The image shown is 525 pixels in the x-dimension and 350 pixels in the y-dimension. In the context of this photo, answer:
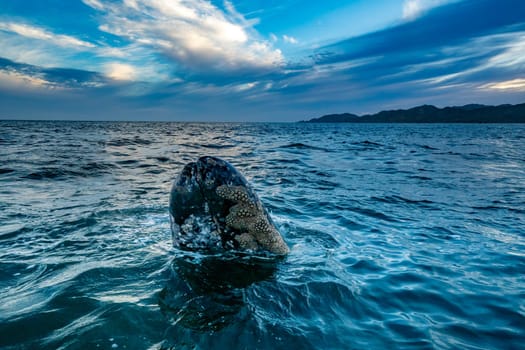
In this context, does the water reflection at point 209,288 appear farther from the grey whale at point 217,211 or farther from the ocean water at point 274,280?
the grey whale at point 217,211

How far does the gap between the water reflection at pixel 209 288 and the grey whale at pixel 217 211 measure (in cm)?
24

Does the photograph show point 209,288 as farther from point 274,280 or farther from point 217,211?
point 217,211

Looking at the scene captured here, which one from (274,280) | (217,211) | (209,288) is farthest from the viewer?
(217,211)

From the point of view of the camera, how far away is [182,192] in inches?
210

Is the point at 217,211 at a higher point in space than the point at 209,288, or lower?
higher

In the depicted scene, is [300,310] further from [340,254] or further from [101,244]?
[101,244]

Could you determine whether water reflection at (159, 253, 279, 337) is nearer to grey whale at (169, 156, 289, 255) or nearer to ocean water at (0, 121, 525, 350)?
ocean water at (0, 121, 525, 350)

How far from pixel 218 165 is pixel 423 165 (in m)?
17.1

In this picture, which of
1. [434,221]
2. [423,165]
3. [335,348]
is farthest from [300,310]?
[423,165]

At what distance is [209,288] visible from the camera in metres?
4.41

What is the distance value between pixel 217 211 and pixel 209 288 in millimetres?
1306

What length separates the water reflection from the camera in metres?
3.65

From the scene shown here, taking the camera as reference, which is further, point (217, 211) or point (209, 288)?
point (217, 211)

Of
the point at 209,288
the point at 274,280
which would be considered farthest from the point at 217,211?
the point at 274,280
